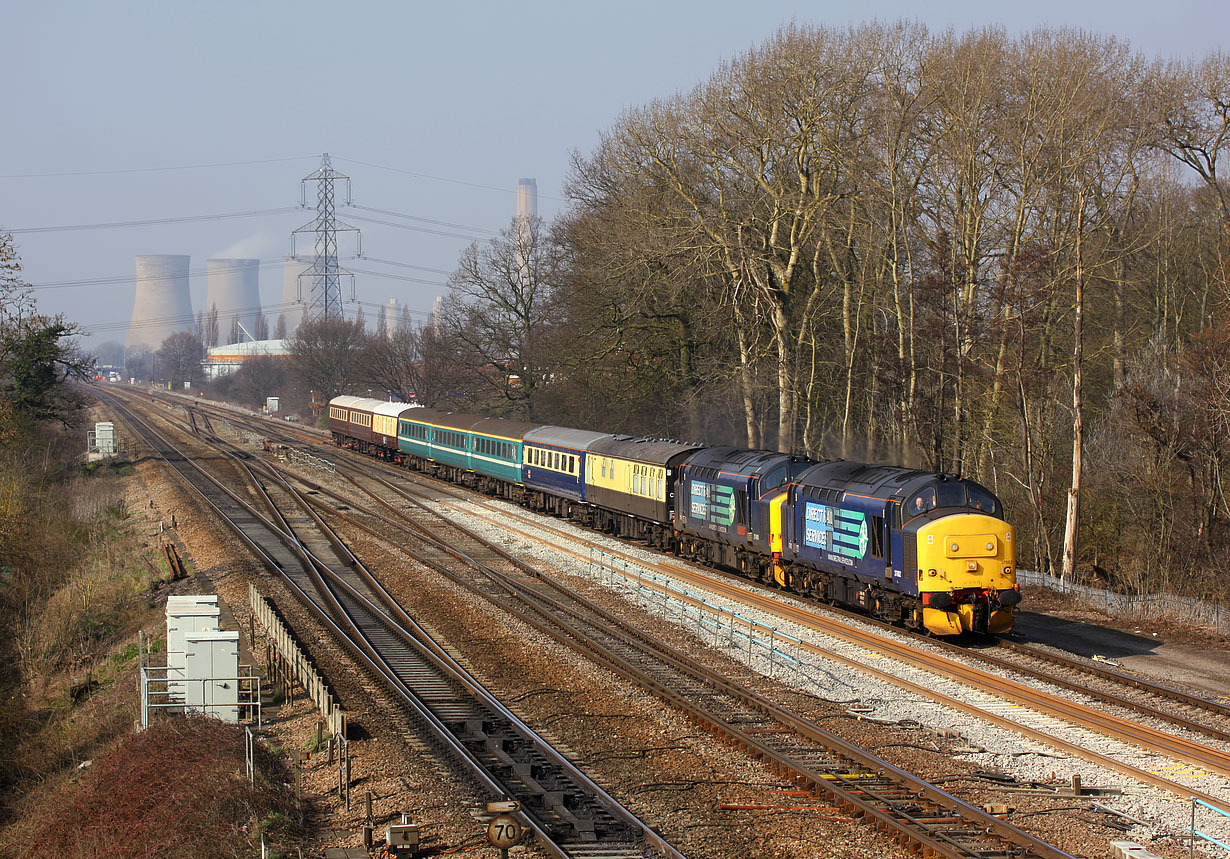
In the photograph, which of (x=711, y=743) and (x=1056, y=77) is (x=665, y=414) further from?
(x=711, y=743)

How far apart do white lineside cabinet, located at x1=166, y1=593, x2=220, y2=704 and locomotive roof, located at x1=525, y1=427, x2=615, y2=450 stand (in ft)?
64.3

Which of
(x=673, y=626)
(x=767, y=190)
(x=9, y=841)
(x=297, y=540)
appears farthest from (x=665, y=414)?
(x=9, y=841)

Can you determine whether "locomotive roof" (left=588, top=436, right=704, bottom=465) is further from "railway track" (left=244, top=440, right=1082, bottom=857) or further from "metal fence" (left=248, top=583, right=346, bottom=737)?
"metal fence" (left=248, top=583, right=346, bottom=737)

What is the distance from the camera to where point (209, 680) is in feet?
54.2

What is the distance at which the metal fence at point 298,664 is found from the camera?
14.8 m

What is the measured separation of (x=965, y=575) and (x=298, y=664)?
11.9 meters

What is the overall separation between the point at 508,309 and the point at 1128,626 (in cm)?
4573

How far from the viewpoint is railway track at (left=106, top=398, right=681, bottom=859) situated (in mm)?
11195

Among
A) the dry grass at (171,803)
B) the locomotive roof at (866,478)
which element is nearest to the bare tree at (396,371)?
the locomotive roof at (866,478)

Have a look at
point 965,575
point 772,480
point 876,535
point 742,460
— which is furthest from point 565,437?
point 965,575

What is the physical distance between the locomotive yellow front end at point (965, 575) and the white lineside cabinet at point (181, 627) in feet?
41.0

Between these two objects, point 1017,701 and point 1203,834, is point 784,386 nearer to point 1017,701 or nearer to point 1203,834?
point 1017,701

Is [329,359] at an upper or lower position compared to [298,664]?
upper

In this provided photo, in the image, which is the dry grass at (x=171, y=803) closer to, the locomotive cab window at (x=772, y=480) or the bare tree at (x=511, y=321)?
the locomotive cab window at (x=772, y=480)
